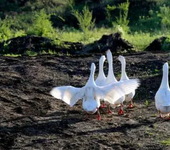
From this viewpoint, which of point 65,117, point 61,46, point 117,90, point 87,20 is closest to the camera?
point 117,90

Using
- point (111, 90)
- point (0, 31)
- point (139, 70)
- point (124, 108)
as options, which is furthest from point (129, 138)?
point (0, 31)

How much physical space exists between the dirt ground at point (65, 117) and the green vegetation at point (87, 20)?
15.4 feet

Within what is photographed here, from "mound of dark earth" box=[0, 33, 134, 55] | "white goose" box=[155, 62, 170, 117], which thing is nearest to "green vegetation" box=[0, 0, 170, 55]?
"mound of dark earth" box=[0, 33, 134, 55]

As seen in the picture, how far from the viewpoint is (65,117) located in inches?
356

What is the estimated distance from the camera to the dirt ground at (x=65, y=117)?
24.9 feet

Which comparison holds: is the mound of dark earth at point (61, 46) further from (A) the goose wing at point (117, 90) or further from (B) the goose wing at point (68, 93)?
(A) the goose wing at point (117, 90)

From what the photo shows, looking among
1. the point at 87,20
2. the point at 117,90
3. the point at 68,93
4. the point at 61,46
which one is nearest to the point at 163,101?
the point at 117,90

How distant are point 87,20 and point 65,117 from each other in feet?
35.9

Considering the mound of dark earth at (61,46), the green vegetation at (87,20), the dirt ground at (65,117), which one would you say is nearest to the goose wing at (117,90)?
the dirt ground at (65,117)

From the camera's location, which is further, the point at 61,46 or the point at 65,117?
the point at 61,46

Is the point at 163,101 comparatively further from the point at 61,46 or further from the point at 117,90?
the point at 61,46

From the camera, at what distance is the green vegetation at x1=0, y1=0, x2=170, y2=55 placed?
773 inches

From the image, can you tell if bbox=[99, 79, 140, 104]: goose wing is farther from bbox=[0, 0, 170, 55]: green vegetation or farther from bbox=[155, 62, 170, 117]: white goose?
bbox=[0, 0, 170, 55]: green vegetation

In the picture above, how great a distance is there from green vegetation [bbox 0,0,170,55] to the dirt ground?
4.69m
